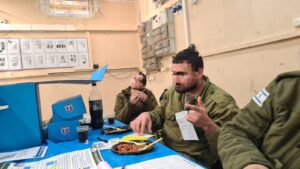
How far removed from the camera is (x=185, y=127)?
149 centimetres

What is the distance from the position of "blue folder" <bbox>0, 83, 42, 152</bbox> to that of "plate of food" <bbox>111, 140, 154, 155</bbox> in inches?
23.1

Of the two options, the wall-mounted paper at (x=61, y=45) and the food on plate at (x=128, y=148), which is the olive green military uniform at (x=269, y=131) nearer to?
the food on plate at (x=128, y=148)

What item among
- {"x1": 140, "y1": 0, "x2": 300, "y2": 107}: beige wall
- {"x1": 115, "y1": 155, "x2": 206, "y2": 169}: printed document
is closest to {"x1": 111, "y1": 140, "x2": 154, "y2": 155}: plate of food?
{"x1": 115, "y1": 155, "x2": 206, "y2": 169}: printed document

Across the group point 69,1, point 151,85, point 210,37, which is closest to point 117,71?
point 151,85

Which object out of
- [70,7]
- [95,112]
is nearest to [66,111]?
[95,112]

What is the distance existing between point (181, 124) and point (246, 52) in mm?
915

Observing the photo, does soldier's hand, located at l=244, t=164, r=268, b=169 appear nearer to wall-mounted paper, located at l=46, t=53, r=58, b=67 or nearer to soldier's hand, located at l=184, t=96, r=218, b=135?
soldier's hand, located at l=184, t=96, r=218, b=135

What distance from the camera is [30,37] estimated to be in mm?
3543

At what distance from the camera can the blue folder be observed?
139cm

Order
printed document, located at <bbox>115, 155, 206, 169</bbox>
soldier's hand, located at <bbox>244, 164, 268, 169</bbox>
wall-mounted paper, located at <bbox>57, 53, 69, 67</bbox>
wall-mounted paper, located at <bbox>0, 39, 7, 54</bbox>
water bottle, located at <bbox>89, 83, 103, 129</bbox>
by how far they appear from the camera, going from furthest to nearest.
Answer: wall-mounted paper, located at <bbox>57, 53, 69, 67</bbox>, wall-mounted paper, located at <bbox>0, 39, 7, 54</bbox>, water bottle, located at <bbox>89, 83, 103, 129</bbox>, printed document, located at <bbox>115, 155, 206, 169</bbox>, soldier's hand, located at <bbox>244, 164, 268, 169</bbox>

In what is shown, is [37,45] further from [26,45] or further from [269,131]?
[269,131]

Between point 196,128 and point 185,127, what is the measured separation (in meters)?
0.08

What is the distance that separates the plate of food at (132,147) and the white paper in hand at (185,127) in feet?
1.09

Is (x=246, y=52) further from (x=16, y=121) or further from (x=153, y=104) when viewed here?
(x=16, y=121)
